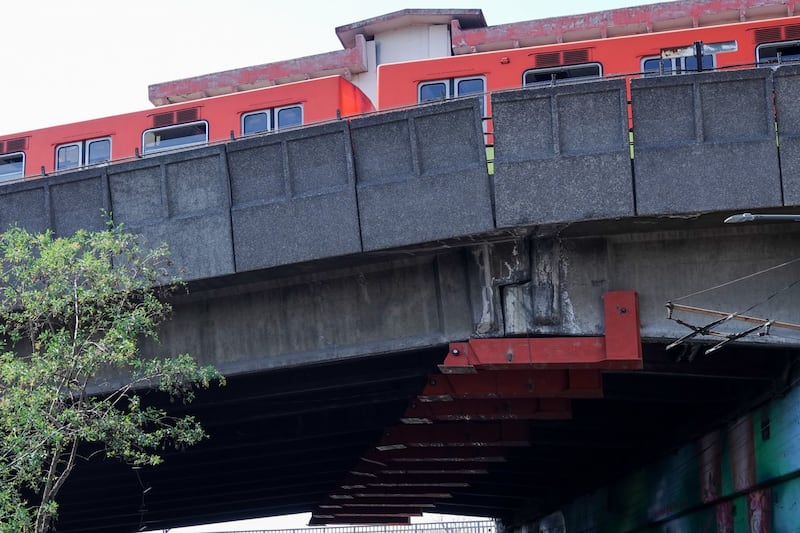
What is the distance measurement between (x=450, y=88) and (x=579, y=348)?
7.07 meters

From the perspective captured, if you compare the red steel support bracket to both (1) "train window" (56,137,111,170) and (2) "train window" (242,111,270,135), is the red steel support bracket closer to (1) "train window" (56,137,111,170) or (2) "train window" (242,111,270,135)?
(2) "train window" (242,111,270,135)

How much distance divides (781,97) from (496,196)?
5.30 m

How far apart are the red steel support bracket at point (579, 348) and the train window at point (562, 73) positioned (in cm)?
601

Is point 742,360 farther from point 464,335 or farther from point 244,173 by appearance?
point 244,173

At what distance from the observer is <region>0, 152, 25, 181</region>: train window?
2927 centimetres

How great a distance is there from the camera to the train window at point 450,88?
24.5 m

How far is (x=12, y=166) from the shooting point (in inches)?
1161

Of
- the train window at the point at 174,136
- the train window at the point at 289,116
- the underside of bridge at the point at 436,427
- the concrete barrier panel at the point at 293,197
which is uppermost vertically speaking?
the train window at the point at 174,136

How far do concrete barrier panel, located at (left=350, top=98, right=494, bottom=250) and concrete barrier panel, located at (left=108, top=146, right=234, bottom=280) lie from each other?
114 inches

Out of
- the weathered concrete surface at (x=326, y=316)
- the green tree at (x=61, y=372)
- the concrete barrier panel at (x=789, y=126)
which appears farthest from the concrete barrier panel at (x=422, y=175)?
the concrete barrier panel at (x=789, y=126)

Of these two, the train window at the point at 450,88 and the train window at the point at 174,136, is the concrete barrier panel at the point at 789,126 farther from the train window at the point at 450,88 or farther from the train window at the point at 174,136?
the train window at the point at 174,136

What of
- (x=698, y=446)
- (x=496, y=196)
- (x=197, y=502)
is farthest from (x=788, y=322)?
(x=197, y=502)

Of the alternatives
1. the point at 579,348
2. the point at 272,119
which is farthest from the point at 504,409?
the point at 272,119

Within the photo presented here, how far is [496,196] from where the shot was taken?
20078 millimetres
